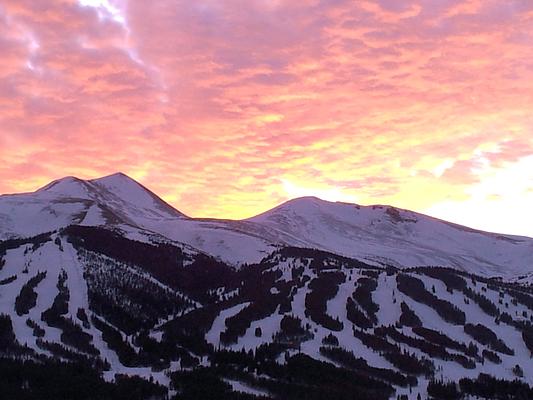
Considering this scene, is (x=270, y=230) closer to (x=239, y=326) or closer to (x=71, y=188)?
(x=71, y=188)

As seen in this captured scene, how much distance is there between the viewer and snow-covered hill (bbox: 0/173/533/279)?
108 m

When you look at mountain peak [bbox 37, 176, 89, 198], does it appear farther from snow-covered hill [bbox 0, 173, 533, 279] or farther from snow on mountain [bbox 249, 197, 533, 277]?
snow on mountain [bbox 249, 197, 533, 277]

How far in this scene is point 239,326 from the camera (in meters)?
47.8

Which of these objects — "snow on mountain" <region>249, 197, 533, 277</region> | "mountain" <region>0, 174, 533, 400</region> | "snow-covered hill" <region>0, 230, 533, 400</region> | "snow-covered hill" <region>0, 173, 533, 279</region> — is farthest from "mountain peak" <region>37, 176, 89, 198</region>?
"snow-covered hill" <region>0, 230, 533, 400</region>

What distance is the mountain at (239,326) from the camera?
34.6 meters

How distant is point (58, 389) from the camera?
30.7m

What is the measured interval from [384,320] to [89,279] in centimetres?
2645

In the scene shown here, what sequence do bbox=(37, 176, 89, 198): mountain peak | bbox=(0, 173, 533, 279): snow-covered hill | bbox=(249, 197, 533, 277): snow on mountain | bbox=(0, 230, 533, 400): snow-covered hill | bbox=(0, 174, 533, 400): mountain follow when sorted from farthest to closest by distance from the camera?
bbox=(37, 176, 89, 198): mountain peak → bbox=(249, 197, 533, 277): snow on mountain → bbox=(0, 173, 533, 279): snow-covered hill → bbox=(0, 230, 533, 400): snow-covered hill → bbox=(0, 174, 533, 400): mountain

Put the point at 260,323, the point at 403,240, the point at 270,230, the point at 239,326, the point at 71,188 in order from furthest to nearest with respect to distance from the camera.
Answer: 1. the point at 403,240
2. the point at 71,188
3. the point at 270,230
4. the point at 260,323
5. the point at 239,326

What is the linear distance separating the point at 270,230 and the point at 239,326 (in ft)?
326

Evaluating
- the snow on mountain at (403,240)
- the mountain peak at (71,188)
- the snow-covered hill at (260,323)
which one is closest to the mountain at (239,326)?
the snow-covered hill at (260,323)

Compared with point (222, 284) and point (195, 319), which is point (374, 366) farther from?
point (222, 284)

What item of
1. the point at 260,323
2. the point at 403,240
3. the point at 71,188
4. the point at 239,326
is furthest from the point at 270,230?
the point at 239,326

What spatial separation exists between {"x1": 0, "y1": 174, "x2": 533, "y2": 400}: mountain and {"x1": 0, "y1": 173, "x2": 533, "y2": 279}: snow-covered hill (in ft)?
60.2
